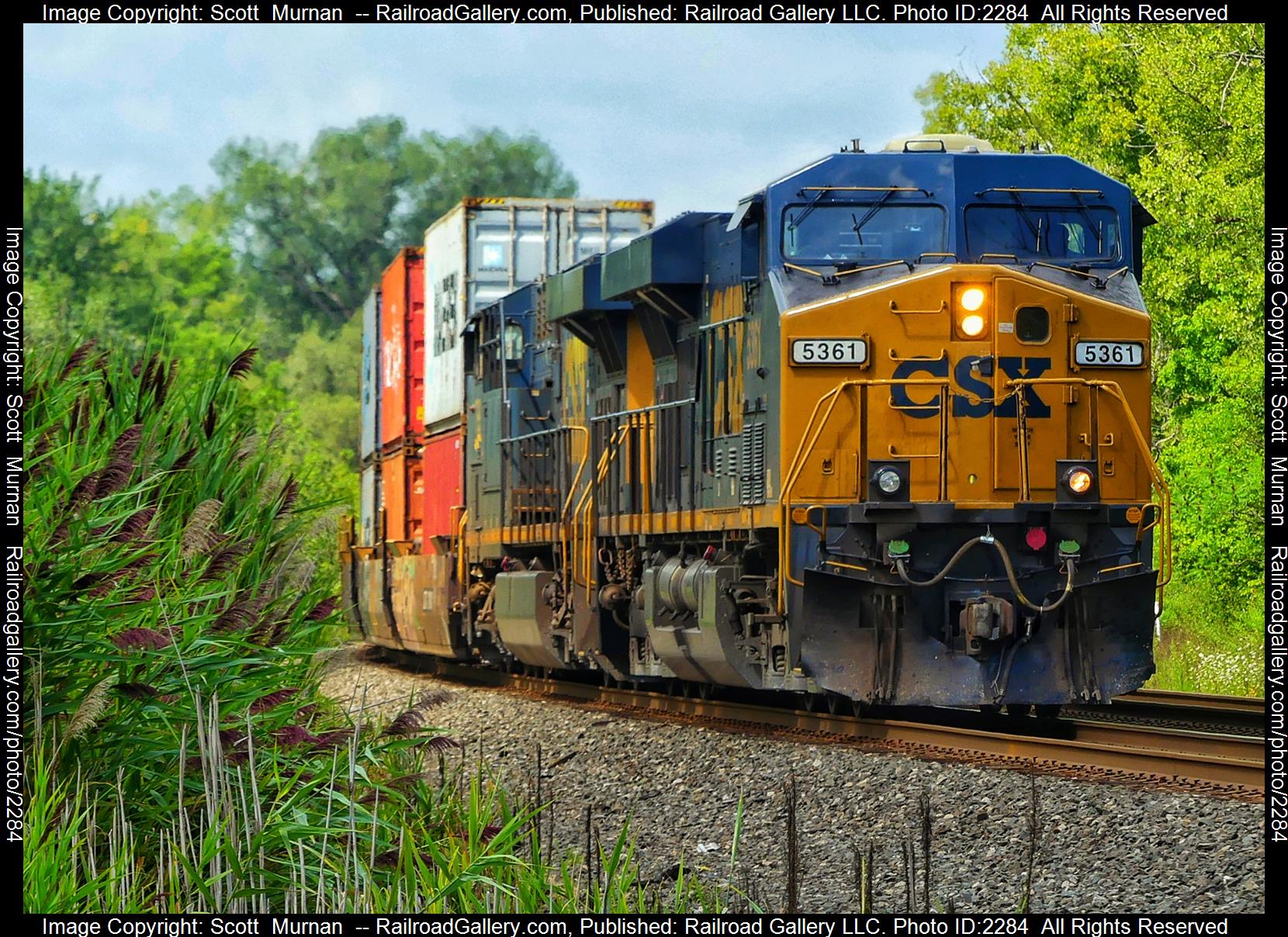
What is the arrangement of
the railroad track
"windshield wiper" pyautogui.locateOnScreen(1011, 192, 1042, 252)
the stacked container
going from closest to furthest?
the railroad track → "windshield wiper" pyautogui.locateOnScreen(1011, 192, 1042, 252) → the stacked container

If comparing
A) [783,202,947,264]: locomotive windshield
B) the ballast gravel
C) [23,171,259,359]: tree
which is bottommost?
the ballast gravel

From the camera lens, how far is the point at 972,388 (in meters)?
10.3

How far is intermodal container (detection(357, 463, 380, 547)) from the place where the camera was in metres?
23.6

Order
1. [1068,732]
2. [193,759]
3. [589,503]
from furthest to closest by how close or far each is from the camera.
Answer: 1. [589,503]
2. [1068,732]
3. [193,759]

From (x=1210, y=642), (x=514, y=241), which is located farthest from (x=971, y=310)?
(x=514, y=241)

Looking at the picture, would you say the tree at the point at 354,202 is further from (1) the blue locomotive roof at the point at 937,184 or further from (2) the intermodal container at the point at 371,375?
(1) the blue locomotive roof at the point at 937,184

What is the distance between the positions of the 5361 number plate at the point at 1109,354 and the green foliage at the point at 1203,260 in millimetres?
6767

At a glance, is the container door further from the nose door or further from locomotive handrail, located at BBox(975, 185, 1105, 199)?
the nose door

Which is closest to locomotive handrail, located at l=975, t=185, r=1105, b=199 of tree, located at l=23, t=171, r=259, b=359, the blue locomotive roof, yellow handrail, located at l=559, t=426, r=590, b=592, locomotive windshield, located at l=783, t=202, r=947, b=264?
the blue locomotive roof

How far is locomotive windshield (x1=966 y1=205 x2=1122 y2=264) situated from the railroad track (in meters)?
2.86

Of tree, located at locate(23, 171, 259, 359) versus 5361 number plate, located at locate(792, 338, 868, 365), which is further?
tree, located at locate(23, 171, 259, 359)

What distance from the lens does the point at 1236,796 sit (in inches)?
321

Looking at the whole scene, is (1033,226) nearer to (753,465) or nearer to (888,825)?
(753,465)

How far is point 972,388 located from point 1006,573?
43.0 inches
